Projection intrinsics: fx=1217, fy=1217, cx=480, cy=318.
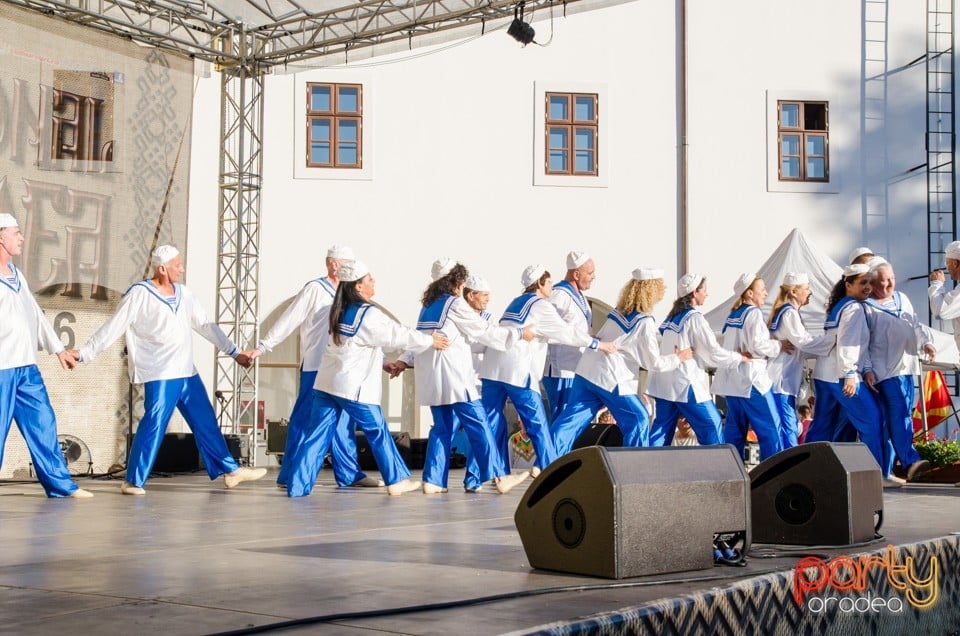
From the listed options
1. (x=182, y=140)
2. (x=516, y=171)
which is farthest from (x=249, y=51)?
(x=516, y=171)

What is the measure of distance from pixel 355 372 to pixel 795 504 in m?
3.98

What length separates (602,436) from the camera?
12.0 meters

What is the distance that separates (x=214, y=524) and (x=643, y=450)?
2.88 meters

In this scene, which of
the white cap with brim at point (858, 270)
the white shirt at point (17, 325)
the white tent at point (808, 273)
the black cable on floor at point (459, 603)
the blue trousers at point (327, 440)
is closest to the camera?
the black cable on floor at point (459, 603)

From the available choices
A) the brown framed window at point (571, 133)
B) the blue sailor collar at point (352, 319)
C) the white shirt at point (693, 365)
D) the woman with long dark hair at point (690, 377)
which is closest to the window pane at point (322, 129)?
the brown framed window at point (571, 133)

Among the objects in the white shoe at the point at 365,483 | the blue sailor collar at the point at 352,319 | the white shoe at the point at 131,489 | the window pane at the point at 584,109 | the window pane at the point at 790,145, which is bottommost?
the white shoe at the point at 365,483

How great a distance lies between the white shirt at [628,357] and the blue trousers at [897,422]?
1601 millimetres

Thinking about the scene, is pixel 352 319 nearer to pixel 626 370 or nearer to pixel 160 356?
pixel 160 356

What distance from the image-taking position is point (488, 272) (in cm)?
1858

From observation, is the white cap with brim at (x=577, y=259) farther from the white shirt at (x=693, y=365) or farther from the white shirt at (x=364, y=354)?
the white shirt at (x=364, y=354)

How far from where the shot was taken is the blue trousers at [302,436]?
9125mm

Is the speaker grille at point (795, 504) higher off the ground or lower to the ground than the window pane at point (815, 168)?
lower

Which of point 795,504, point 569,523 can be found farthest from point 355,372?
point 569,523

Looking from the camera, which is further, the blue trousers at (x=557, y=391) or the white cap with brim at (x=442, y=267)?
the blue trousers at (x=557, y=391)
